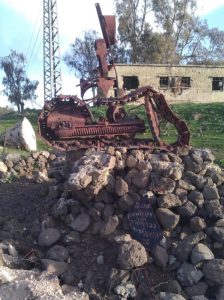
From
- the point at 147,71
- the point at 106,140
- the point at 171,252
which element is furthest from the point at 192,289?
the point at 147,71

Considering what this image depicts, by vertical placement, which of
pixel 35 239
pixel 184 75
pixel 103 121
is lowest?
pixel 35 239

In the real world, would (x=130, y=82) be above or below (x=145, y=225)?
above

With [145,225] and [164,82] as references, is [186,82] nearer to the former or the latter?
[164,82]

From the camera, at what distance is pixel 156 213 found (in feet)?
21.7

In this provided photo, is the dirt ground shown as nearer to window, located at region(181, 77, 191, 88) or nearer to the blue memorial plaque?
the blue memorial plaque

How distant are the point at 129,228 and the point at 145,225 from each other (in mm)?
250

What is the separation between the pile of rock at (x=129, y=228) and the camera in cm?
600

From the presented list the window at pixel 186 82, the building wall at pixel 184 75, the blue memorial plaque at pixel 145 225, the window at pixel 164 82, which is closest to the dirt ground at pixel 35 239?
the blue memorial plaque at pixel 145 225

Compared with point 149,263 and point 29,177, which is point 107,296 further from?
point 29,177

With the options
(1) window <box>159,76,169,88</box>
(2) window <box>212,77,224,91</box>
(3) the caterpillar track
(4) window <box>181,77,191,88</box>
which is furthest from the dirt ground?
(2) window <box>212,77,224,91</box>

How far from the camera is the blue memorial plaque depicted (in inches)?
255

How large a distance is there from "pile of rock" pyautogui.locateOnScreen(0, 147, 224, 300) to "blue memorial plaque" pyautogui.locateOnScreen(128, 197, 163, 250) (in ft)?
0.26

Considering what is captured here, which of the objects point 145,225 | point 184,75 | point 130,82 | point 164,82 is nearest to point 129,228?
point 145,225

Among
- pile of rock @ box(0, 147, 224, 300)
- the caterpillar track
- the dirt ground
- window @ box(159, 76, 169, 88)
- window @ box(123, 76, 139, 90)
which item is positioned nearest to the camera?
pile of rock @ box(0, 147, 224, 300)
